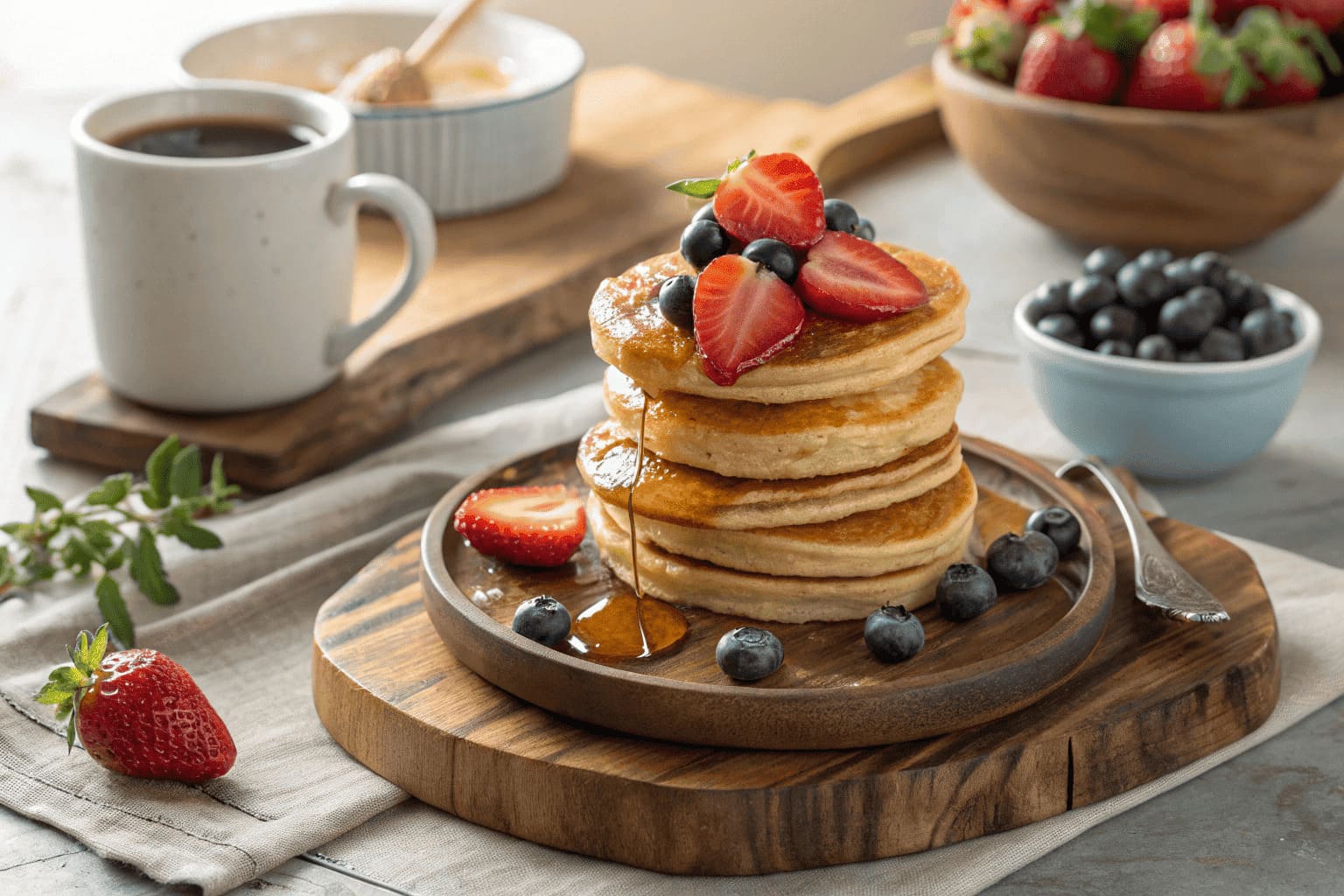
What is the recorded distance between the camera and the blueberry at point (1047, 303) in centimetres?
211

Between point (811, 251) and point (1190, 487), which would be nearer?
point (811, 251)

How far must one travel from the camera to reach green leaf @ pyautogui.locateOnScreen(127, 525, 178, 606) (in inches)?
67.9

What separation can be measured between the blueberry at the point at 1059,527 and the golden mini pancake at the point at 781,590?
0.14 meters

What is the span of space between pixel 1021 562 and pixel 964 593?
0.10 meters

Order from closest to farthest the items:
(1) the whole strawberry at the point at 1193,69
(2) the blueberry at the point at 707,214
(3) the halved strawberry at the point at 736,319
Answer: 1. (3) the halved strawberry at the point at 736,319
2. (2) the blueberry at the point at 707,214
3. (1) the whole strawberry at the point at 1193,69

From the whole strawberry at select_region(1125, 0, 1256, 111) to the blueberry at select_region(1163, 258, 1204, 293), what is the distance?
1.57 ft

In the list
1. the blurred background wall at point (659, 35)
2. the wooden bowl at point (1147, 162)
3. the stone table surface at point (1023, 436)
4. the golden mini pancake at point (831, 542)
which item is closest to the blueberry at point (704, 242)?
the golden mini pancake at point (831, 542)

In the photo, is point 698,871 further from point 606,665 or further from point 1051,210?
point 1051,210

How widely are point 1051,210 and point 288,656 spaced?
155cm

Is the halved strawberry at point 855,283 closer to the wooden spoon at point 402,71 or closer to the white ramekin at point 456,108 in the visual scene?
the white ramekin at point 456,108

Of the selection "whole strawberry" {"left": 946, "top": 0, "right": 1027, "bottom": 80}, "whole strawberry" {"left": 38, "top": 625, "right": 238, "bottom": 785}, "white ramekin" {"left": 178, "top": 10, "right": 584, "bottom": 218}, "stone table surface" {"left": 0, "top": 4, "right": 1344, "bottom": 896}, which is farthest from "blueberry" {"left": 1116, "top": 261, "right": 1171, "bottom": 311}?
"whole strawberry" {"left": 38, "top": 625, "right": 238, "bottom": 785}

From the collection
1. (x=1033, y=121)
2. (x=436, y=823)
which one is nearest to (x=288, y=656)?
(x=436, y=823)

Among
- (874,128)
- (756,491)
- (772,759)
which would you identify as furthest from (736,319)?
(874,128)

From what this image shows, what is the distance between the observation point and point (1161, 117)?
2.42 m
